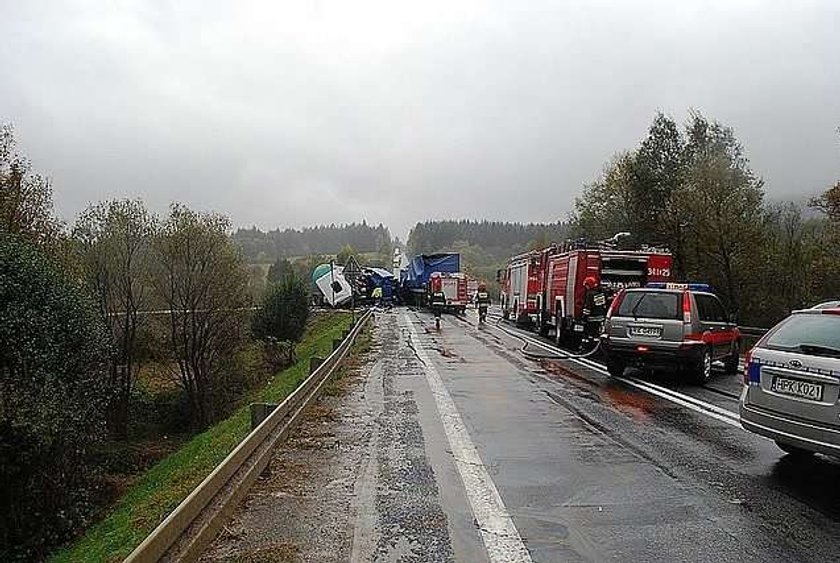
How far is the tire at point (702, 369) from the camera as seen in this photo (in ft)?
49.7

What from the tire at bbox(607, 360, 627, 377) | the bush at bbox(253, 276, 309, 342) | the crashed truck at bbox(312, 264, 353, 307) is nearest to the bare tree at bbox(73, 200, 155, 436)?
the bush at bbox(253, 276, 309, 342)

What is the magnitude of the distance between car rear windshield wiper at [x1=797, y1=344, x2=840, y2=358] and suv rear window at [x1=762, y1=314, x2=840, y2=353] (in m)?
0.01

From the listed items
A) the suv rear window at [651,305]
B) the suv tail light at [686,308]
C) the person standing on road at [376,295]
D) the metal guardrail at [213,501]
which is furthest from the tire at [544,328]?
the person standing on road at [376,295]

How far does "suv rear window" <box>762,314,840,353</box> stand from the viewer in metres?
7.48

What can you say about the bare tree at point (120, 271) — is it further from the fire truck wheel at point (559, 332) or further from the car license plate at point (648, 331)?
the car license plate at point (648, 331)

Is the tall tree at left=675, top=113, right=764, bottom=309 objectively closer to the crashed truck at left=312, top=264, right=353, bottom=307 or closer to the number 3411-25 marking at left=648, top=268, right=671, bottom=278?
the number 3411-25 marking at left=648, top=268, right=671, bottom=278

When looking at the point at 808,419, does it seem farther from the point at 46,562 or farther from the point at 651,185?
the point at 651,185

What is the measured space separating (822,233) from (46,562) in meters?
26.2

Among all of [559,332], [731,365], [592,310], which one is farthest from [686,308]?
[559,332]

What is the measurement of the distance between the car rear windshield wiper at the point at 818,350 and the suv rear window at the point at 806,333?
0.01 metres

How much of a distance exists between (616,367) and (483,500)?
31.4ft

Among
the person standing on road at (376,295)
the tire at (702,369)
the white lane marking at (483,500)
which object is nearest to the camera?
the white lane marking at (483,500)

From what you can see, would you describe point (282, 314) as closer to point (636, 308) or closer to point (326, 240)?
point (636, 308)

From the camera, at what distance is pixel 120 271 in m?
35.1
